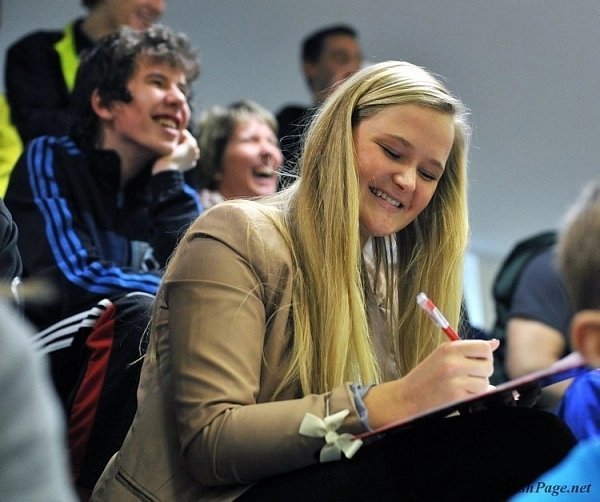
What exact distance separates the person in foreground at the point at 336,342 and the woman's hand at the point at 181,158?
2.82 feet

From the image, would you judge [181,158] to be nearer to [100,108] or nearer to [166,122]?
[166,122]

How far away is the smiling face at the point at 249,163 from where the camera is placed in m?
2.85

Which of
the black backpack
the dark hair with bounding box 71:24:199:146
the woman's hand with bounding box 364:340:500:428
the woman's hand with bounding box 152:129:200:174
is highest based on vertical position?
the dark hair with bounding box 71:24:199:146

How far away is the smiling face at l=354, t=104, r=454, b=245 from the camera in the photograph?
158 cm

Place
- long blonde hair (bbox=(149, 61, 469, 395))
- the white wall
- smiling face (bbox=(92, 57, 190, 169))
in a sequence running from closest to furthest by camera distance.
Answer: long blonde hair (bbox=(149, 61, 469, 395)), smiling face (bbox=(92, 57, 190, 169)), the white wall

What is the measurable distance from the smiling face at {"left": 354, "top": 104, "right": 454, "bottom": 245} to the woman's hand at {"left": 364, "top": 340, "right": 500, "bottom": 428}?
13.7 inches

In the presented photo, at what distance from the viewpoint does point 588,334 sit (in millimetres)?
1144

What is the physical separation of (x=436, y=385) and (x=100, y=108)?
1349 mm

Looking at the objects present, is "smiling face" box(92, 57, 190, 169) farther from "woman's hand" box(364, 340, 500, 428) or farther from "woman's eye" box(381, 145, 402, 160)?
"woman's hand" box(364, 340, 500, 428)

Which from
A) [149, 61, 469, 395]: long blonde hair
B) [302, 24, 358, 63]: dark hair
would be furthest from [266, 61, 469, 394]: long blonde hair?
[302, 24, 358, 63]: dark hair

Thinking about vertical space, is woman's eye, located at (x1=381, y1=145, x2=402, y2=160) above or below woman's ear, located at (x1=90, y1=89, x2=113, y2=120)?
below

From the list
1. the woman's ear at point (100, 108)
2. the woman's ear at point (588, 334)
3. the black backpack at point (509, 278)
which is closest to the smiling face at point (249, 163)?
the woman's ear at point (100, 108)

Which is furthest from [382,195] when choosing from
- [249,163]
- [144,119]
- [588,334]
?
[249,163]

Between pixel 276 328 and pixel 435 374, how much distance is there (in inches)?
9.4
